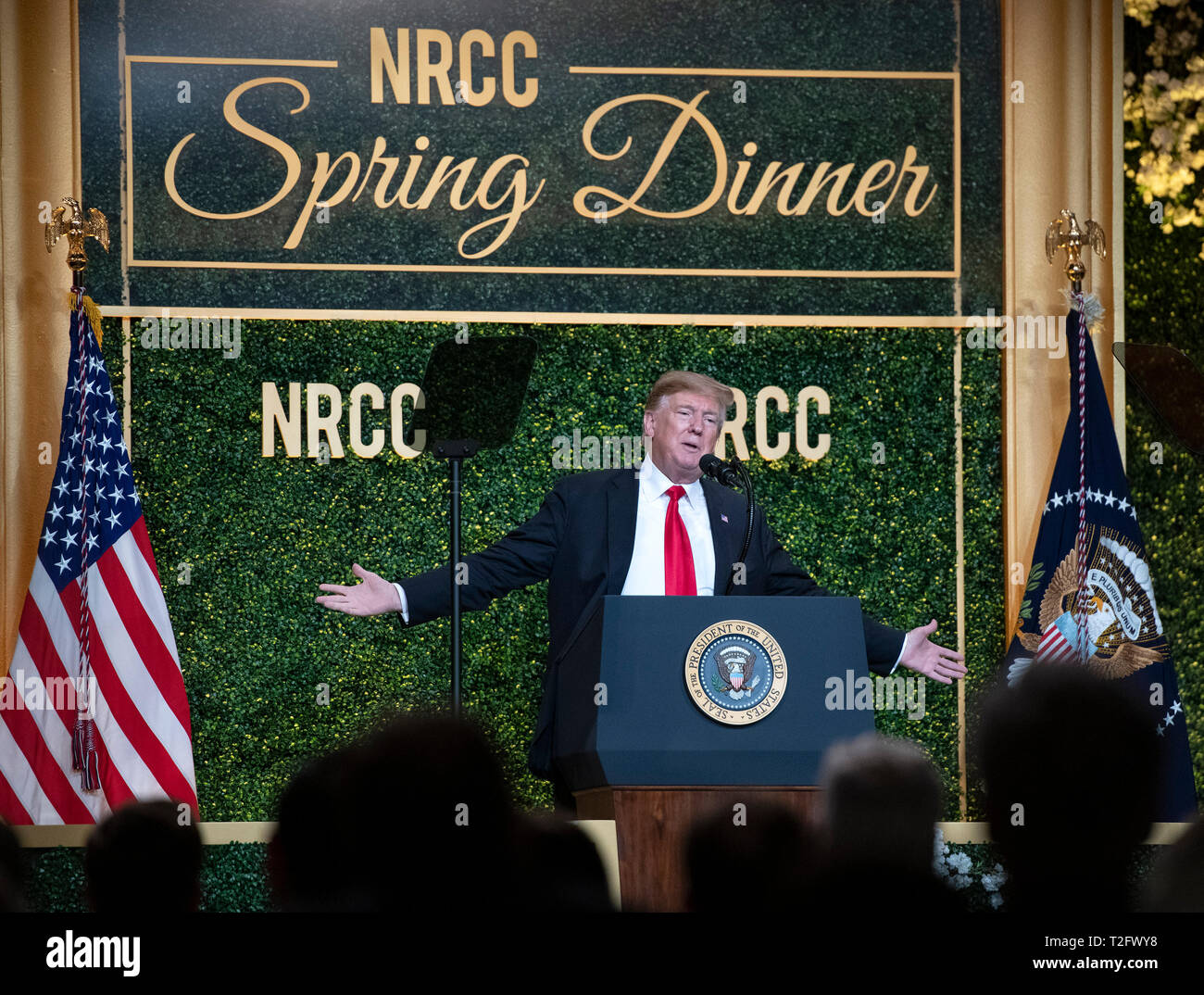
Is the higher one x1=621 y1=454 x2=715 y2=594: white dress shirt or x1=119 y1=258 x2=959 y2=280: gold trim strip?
x1=119 y1=258 x2=959 y2=280: gold trim strip

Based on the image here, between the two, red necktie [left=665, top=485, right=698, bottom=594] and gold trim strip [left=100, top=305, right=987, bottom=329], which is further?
gold trim strip [left=100, top=305, right=987, bottom=329]

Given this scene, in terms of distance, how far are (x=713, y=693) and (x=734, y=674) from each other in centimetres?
7

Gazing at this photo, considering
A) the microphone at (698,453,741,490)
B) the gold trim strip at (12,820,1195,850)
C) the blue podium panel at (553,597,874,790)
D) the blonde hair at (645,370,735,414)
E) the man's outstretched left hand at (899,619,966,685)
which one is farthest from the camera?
the blonde hair at (645,370,735,414)

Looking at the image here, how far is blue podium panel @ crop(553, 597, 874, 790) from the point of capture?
3432mm

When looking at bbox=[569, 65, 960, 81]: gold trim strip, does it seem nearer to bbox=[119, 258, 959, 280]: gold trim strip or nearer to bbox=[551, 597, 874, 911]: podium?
bbox=[119, 258, 959, 280]: gold trim strip

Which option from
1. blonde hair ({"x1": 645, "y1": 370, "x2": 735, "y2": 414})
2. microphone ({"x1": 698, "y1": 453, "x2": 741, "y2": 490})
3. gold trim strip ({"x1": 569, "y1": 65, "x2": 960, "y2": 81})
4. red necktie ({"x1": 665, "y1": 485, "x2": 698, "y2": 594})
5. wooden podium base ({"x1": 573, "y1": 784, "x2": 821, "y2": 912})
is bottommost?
wooden podium base ({"x1": 573, "y1": 784, "x2": 821, "y2": 912})

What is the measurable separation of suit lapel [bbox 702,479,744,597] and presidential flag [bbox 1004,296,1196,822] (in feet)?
4.07

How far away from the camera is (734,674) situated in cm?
350

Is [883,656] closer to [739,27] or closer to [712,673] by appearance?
[712,673]

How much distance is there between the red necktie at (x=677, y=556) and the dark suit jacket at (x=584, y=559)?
0.09 meters

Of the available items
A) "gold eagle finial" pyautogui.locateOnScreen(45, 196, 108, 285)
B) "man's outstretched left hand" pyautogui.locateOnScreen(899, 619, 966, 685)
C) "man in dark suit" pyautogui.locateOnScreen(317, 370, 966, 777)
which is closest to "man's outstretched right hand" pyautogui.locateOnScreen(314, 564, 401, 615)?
"man in dark suit" pyautogui.locateOnScreen(317, 370, 966, 777)

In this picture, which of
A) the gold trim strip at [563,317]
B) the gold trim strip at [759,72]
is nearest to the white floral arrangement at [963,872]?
the gold trim strip at [563,317]

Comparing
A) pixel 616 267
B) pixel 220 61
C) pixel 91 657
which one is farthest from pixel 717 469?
pixel 220 61
